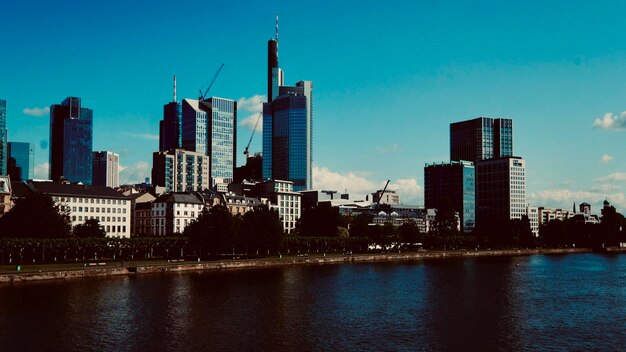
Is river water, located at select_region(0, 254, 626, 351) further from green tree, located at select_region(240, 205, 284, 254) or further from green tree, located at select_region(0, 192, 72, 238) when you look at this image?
green tree, located at select_region(240, 205, 284, 254)

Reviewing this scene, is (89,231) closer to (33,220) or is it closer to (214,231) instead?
(33,220)

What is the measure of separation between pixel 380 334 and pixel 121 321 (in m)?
31.9

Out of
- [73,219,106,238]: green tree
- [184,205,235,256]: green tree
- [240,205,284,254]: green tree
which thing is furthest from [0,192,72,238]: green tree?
[240,205,284,254]: green tree

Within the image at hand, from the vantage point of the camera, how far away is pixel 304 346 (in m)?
67.4

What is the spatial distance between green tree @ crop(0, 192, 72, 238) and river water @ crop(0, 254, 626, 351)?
40.0 m

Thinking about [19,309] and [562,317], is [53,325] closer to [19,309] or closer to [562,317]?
[19,309]


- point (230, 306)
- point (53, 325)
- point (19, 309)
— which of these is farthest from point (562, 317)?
point (19, 309)

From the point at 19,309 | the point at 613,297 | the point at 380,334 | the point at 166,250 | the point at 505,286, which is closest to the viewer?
the point at 380,334

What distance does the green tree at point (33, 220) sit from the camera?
519 feet

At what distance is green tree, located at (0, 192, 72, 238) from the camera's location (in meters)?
158

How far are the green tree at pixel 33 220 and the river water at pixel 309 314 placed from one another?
40.0 m

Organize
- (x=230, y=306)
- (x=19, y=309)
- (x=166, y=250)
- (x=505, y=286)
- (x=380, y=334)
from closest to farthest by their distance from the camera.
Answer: (x=380, y=334), (x=19, y=309), (x=230, y=306), (x=505, y=286), (x=166, y=250)

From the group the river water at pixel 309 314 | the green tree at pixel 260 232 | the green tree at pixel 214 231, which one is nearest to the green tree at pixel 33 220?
the green tree at pixel 214 231

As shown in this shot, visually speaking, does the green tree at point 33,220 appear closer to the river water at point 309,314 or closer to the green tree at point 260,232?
the river water at point 309,314
